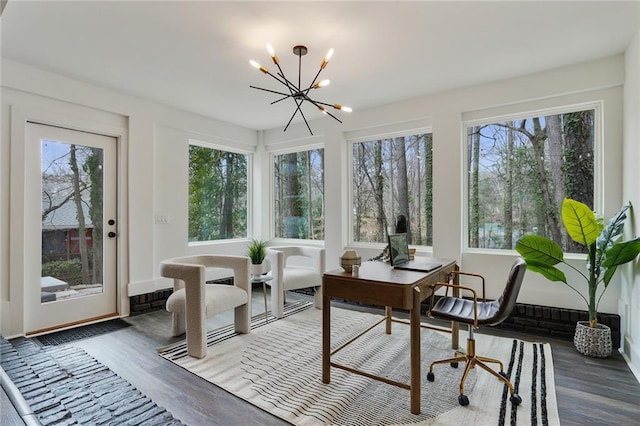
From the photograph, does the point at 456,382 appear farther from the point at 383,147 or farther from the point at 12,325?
the point at 12,325

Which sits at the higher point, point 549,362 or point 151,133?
point 151,133

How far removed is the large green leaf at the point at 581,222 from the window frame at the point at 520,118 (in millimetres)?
584

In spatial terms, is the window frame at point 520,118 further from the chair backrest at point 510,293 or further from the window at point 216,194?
the window at point 216,194

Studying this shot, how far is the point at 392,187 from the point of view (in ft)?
14.6

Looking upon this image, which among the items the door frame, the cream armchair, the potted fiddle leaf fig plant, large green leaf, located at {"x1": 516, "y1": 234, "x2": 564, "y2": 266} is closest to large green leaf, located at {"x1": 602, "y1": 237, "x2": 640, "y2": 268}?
the potted fiddle leaf fig plant

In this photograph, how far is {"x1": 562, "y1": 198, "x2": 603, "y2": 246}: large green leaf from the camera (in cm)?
271

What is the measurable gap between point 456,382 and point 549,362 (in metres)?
0.95

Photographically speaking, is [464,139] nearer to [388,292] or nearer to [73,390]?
[388,292]

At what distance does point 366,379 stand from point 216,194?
3720 mm

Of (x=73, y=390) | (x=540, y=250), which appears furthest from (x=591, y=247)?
(x=73, y=390)

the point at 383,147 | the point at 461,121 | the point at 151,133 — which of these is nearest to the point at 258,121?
the point at 151,133

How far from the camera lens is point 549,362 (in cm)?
260

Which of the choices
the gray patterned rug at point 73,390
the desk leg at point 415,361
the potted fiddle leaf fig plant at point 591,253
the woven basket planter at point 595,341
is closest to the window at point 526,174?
the potted fiddle leaf fig plant at point 591,253

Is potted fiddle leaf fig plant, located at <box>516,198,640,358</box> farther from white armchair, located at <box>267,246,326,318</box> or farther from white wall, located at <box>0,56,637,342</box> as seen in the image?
white armchair, located at <box>267,246,326,318</box>
